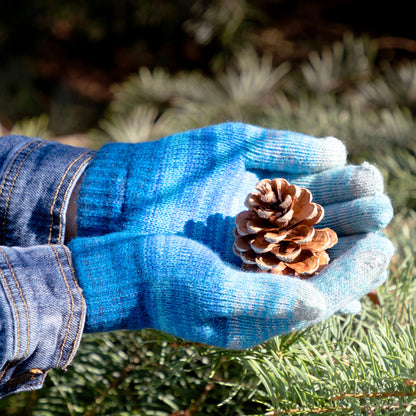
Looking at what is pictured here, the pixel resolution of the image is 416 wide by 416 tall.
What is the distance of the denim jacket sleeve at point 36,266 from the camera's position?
1.74ft

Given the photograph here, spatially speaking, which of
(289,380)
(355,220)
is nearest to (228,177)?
(355,220)

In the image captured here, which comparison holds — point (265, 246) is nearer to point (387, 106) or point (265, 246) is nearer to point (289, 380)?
point (289, 380)

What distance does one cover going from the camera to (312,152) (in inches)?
26.1

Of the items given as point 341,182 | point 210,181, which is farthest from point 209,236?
point 341,182

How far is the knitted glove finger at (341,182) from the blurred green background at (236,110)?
182 mm

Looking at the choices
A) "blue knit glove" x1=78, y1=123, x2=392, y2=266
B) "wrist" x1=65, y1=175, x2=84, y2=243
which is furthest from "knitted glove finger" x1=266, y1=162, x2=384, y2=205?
"wrist" x1=65, y1=175, x2=84, y2=243

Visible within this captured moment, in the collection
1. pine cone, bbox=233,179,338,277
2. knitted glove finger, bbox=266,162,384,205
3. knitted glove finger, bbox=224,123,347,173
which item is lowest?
pine cone, bbox=233,179,338,277

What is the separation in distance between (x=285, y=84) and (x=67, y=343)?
124cm

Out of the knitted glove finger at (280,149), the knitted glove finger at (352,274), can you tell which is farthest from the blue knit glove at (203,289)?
the knitted glove finger at (280,149)

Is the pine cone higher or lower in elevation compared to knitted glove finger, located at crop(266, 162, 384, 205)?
lower

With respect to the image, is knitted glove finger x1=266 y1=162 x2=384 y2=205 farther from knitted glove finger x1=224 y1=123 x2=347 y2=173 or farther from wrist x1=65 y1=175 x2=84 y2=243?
wrist x1=65 y1=175 x2=84 y2=243

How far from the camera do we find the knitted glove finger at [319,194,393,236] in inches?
24.1

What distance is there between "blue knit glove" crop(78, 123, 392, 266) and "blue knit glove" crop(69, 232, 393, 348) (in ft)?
0.17

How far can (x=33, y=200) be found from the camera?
2.23ft
